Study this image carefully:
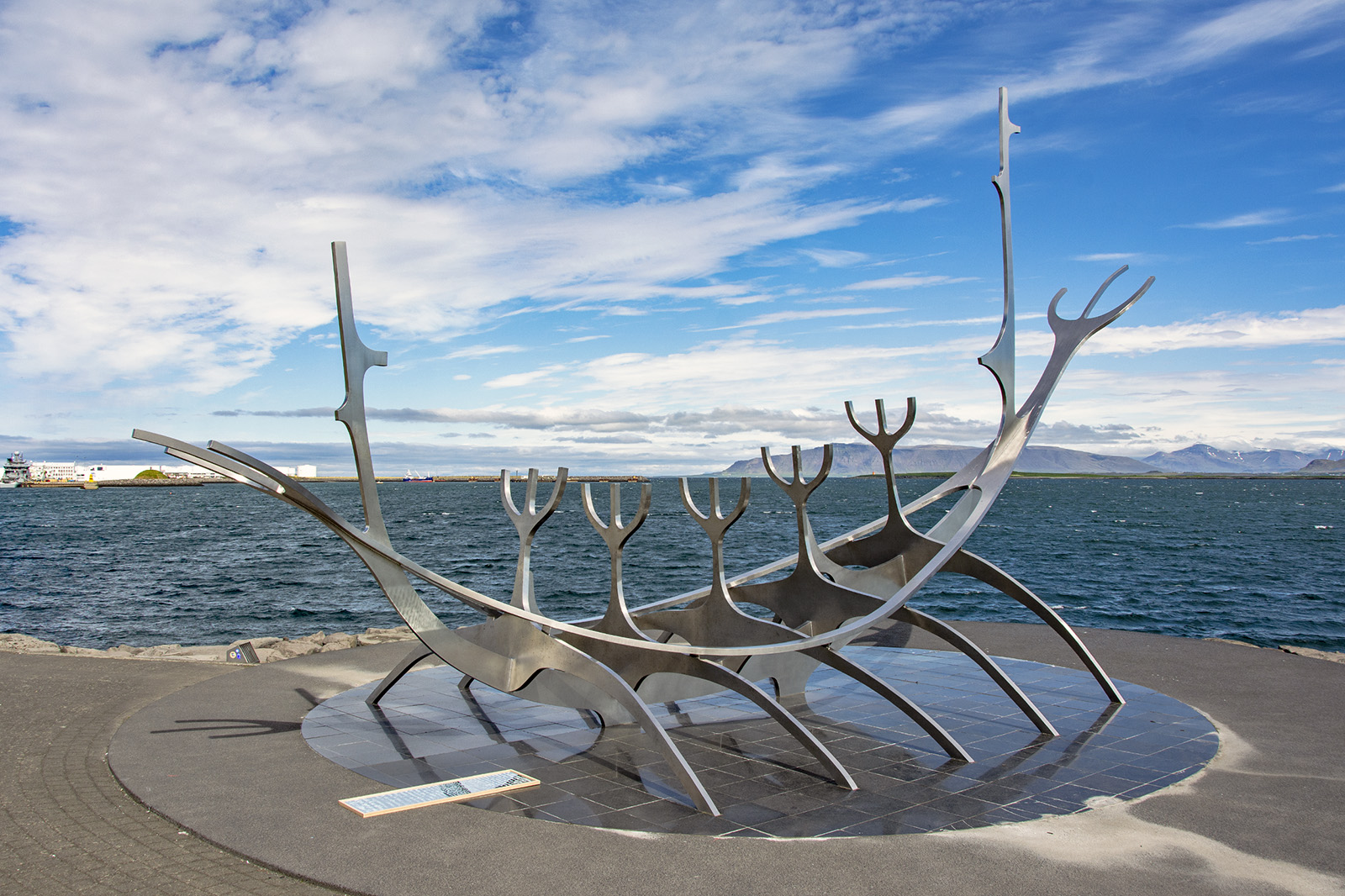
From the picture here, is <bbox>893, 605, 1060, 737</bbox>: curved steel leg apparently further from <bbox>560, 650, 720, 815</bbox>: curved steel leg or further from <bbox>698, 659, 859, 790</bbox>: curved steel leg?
<bbox>560, 650, 720, 815</bbox>: curved steel leg

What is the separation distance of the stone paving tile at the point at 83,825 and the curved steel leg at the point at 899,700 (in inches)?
211

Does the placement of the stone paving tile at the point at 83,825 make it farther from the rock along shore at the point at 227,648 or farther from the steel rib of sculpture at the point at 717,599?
the rock along shore at the point at 227,648

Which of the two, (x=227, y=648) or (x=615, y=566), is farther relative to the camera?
(x=227, y=648)

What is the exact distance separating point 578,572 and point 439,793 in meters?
34.3

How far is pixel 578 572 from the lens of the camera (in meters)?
42.3

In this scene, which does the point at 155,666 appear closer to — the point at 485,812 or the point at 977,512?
the point at 485,812

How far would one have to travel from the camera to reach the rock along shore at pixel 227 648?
15461 millimetres

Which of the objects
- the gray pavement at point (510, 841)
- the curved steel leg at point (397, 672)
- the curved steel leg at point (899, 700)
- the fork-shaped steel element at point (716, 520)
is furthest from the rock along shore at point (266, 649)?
the curved steel leg at point (899, 700)

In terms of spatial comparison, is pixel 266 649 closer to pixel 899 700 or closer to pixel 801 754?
pixel 801 754

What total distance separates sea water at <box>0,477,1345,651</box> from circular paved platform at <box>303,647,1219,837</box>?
421 cm

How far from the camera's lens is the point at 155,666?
14.0 meters

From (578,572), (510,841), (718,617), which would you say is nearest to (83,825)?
(510,841)

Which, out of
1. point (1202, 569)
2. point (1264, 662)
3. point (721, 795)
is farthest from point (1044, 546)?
point (721, 795)

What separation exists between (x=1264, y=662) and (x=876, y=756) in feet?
26.6
